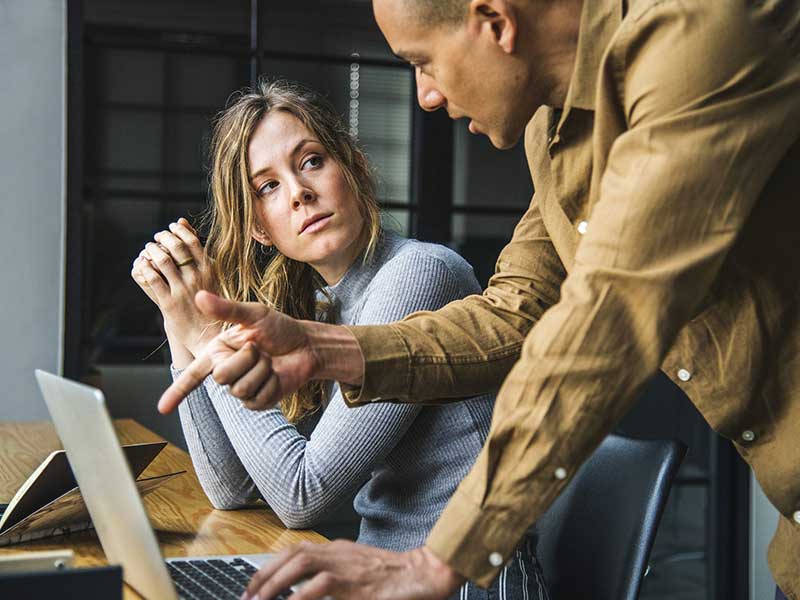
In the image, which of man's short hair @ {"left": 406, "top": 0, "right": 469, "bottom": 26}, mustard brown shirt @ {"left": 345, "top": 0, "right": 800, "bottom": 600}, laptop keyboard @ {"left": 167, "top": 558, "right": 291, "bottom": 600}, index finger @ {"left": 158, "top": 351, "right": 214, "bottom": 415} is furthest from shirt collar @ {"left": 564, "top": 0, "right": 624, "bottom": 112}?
laptop keyboard @ {"left": 167, "top": 558, "right": 291, "bottom": 600}

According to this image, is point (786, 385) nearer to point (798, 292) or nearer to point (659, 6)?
point (798, 292)

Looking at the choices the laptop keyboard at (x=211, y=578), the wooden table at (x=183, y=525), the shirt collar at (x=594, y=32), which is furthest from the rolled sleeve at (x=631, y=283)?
the wooden table at (x=183, y=525)

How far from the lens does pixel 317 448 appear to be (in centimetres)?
154

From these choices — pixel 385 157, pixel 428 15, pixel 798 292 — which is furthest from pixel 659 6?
pixel 385 157

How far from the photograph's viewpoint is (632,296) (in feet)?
2.97

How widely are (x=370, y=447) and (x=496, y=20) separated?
0.69 m

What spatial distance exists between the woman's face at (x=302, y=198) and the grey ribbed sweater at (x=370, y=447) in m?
0.11

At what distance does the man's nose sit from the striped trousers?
2.10ft

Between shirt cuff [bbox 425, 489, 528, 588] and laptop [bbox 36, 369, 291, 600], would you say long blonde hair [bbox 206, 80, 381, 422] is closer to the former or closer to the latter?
laptop [bbox 36, 369, 291, 600]

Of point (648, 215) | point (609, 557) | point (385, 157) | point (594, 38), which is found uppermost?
point (594, 38)

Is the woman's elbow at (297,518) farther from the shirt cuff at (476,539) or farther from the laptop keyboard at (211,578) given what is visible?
the shirt cuff at (476,539)

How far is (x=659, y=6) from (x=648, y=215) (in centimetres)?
20

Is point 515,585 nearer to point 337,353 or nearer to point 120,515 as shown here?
point 337,353

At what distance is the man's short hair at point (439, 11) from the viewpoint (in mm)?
1046
